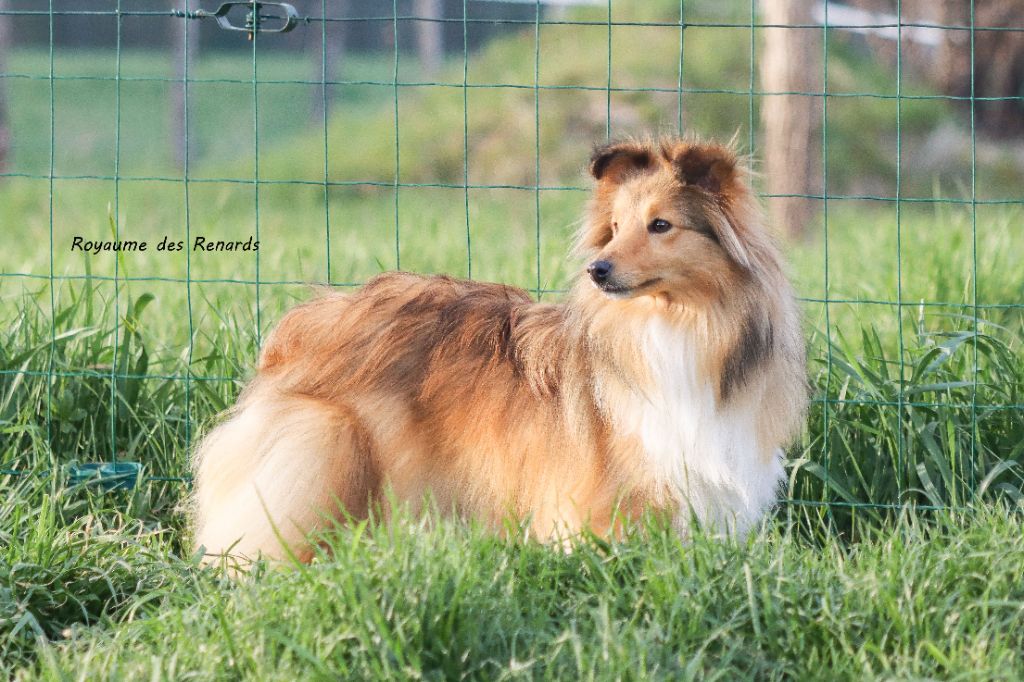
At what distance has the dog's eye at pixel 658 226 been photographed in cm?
355

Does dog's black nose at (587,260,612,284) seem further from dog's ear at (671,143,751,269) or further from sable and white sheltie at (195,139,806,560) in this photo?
dog's ear at (671,143,751,269)

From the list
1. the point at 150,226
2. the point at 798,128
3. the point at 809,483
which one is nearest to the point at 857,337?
the point at 809,483

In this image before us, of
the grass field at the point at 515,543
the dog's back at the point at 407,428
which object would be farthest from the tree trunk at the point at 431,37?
the dog's back at the point at 407,428

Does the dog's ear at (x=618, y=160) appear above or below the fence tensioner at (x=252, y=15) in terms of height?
below

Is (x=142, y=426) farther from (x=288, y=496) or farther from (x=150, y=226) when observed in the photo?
(x=150, y=226)

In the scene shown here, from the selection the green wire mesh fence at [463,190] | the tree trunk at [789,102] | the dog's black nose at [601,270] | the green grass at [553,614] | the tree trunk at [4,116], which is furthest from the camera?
the tree trunk at [4,116]

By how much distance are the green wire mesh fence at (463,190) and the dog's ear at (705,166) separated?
37 cm

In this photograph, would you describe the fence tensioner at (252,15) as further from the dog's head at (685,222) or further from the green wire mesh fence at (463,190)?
the dog's head at (685,222)

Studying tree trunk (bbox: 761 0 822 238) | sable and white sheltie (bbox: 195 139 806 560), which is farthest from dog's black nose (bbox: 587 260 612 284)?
tree trunk (bbox: 761 0 822 238)

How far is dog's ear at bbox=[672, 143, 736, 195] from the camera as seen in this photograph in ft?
11.6

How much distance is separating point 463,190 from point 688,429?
942 centimetres

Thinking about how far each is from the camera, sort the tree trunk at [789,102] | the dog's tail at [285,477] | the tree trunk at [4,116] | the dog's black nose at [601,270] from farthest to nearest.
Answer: the tree trunk at [4,116]
the tree trunk at [789,102]
the dog's tail at [285,477]
the dog's black nose at [601,270]

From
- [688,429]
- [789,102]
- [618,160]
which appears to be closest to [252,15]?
[618,160]

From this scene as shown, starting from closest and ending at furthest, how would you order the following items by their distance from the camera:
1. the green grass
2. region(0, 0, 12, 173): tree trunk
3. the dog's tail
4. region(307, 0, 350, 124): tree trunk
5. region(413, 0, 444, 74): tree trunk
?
the green grass
the dog's tail
region(0, 0, 12, 173): tree trunk
region(413, 0, 444, 74): tree trunk
region(307, 0, 350, 124): tree trunk
